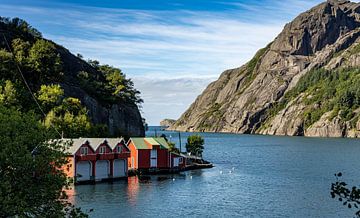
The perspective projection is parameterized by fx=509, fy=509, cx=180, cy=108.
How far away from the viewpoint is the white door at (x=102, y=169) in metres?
86.8

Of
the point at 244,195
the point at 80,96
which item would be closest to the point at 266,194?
the point at 244,195

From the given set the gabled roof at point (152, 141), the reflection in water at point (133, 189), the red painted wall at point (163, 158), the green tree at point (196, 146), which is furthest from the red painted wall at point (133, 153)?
the green tree at point (196, 146)

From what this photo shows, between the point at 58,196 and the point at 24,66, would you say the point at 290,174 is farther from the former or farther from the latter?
the point at 58,196

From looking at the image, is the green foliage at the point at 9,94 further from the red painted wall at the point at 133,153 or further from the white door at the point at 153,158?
the white door at the point at 153,158

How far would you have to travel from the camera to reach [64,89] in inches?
4963

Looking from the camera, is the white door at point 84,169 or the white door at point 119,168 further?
the white door at point 119,168

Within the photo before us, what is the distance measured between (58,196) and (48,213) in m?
1.13

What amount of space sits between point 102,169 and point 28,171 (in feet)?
204

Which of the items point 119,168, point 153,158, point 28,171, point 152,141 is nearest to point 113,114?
point 152,141

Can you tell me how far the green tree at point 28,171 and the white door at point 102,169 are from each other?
2336 inches

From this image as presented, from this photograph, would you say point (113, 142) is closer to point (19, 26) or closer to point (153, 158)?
point (153, 158)

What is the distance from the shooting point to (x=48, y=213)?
26.2 metres

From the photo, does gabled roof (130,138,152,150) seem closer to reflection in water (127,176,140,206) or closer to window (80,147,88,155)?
reflection in water (127,176,140,206)

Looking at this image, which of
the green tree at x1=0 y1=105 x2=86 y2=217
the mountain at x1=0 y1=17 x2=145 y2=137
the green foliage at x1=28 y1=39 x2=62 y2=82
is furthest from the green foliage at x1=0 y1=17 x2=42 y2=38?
the green tree at x1=0 y1=105 x2=86 y2=217
